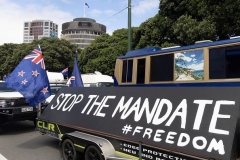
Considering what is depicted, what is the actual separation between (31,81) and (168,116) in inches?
168

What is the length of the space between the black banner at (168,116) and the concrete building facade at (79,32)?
116 m

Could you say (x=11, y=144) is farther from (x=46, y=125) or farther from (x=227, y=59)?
(x=227, y=59)

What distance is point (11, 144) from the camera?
6.78 m

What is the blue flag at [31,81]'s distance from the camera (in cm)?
633

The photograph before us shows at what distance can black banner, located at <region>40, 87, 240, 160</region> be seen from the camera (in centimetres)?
282

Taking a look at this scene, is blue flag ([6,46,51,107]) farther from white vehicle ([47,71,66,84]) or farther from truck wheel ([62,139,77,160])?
white vehicle ([47,71,66,84])

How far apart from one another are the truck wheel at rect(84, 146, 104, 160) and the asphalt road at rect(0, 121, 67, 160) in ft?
4.46

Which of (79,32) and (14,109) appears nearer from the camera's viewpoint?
(14,109)

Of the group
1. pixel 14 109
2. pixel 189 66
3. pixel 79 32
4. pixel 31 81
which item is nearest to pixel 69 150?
pixel 31 81

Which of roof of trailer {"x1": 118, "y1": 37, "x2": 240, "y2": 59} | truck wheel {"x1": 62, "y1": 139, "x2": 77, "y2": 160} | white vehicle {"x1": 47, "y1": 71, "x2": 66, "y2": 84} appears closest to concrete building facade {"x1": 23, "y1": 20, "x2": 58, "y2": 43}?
white vehicle {"x1": 47, "y1": 71, "x2": 66, "y2": 84}

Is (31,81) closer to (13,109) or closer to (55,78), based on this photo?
(13,109)

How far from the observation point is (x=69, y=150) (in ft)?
16.1

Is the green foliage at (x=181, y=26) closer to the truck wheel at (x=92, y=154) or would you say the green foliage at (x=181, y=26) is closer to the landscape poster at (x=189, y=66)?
the landscape poster at (x=189, y=66)

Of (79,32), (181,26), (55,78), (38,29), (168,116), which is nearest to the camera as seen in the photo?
(168,116)
